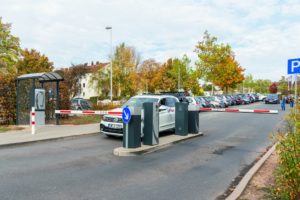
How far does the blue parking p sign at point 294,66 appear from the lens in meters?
8.91

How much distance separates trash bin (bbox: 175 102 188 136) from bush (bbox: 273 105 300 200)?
7287 mm

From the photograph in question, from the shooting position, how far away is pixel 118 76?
51.8m

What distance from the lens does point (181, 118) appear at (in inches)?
490

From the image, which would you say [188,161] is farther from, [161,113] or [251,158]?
[161,113]

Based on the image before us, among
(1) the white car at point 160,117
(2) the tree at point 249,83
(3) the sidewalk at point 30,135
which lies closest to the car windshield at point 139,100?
(1) the white car at point 160,117

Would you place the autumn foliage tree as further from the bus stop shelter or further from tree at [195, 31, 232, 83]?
tree at [195, 31, 232, 83]

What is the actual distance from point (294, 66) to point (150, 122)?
4.62 m

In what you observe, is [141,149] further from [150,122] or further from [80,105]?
[80,105]

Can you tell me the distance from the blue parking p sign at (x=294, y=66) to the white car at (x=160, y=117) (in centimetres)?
522

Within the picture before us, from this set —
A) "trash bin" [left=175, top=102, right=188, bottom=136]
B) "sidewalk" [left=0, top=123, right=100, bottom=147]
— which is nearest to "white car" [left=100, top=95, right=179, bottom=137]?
"trash bin" [left=175, top=102, right=188, bottom=136]

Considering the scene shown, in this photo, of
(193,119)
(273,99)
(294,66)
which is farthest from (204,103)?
(273,99)

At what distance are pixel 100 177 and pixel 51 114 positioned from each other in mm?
11700

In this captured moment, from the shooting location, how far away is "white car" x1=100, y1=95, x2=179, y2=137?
11.8m

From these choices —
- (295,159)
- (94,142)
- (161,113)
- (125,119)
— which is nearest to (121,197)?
(295,159)
